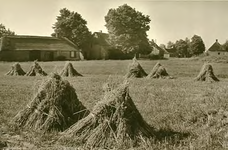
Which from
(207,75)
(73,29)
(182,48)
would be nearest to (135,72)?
(207,75)

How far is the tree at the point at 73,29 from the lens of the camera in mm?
76375

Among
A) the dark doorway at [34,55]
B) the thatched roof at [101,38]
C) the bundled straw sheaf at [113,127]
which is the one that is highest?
the thatched roof at [101,38]

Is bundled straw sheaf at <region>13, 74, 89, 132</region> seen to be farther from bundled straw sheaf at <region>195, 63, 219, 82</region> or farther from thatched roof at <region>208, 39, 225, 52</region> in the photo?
thatched roof at <region>208, 39, 225, 52</region>

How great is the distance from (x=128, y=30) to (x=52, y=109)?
222 feet

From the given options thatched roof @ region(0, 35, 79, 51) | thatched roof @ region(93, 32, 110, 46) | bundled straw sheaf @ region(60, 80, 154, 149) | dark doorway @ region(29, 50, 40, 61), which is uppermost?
thatched roof @ region(93, 32, 110, 46)

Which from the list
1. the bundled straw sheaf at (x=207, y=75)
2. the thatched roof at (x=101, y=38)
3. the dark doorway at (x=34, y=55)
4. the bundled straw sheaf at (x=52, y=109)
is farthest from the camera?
the thatched roof at (x=101, y=38)

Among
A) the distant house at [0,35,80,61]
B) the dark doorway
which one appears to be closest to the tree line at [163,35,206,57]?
the distant house at [0,35,80,61]

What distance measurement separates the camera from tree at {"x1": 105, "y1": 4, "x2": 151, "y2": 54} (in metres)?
73.6

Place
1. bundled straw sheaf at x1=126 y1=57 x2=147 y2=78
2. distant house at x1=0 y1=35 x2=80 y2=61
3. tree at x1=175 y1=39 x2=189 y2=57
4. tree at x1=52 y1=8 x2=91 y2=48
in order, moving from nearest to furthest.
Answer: bundled straw sheaf at x1=126 y1=57 x2=147 y2=78, distant house at x1=0 y1=35 x2=80 y2=61, tree at x1=52 y1=8 x2=91 y2=48, tree at x1=175 y1=39 x2=189 y2=57

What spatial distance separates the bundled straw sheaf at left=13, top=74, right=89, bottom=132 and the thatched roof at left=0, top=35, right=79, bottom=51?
55453 millimetres

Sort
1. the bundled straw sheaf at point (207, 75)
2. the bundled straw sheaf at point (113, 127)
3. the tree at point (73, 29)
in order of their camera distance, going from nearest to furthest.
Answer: the bundled straw sheaf at point (113, 127)
the bundled straw sheaf at point (207, 75)
the tree at point (73, 29)

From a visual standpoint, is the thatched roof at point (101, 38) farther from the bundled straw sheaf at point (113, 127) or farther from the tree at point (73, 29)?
the bundled straw sheaf at point (113, 127)

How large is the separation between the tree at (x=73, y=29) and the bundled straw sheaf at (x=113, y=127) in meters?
69.6

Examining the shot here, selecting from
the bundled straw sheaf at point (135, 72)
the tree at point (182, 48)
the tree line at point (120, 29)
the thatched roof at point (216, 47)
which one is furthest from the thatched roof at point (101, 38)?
the bundled straw sheaf at point (135, 72)
